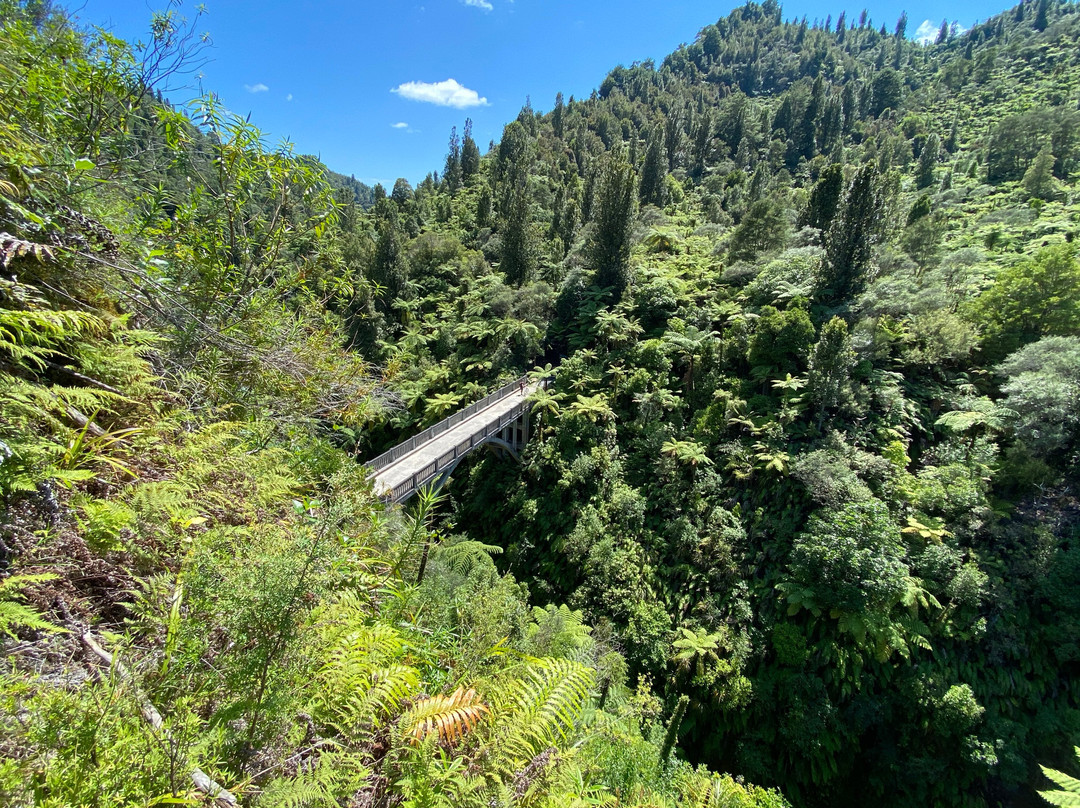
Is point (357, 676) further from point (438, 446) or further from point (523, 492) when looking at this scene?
point (523, 492)

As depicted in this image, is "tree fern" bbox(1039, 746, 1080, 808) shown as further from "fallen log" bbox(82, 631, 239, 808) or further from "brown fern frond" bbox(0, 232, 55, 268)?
"brown fern frond" bbox(0, 232, 55, 268)

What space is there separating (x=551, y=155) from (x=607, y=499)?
56934 mm

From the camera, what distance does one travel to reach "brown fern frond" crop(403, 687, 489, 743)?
1.86m

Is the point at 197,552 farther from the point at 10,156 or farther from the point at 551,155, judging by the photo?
the point at 551,155

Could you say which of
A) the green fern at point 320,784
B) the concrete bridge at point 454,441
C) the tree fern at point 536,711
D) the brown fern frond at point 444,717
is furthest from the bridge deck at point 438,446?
the green fern at point 320,784

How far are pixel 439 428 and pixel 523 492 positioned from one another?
4.07 meters

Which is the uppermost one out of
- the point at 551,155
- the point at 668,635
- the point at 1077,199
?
the point at 551,155

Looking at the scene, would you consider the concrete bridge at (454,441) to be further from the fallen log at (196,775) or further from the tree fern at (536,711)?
the fallen log at (196,775)

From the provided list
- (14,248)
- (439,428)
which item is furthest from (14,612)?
(439,428)

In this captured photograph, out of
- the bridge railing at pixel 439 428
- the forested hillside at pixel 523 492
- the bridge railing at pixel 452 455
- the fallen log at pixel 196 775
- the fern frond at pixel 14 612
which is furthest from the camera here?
the bridge railing at pixel 439 428

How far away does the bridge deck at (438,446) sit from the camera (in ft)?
39.3

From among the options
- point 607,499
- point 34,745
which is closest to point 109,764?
point 34,745

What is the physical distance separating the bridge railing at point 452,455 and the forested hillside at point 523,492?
1.56 m

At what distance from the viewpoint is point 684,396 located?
16109 millimetres
